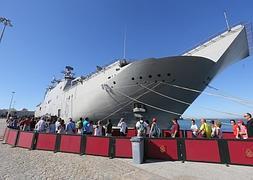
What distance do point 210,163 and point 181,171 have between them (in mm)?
1759

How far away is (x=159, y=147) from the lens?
7684mm

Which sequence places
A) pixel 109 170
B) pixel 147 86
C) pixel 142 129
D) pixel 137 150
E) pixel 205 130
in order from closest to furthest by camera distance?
pixel 109 170 < pixel 137 150 < pixel 205 130 < pixel 142 129 < pixel 147 86

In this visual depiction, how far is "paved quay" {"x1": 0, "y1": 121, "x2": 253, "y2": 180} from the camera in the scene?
543 cm

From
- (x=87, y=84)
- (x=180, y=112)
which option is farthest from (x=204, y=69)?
(x=87, y=84)

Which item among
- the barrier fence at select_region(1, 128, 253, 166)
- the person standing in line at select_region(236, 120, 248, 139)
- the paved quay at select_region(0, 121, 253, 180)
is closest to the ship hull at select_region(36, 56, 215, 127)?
the barrier fence at select_region(1, 128, 253, 166)

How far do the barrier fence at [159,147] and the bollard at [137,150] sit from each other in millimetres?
588

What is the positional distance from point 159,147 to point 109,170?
8.55 feet

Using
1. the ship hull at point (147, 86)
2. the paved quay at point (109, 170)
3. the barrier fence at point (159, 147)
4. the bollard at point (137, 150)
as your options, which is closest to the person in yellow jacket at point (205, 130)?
the barrier fence at point (159, 147)

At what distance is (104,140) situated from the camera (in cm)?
835

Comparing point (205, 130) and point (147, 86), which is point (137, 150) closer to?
point (205, 130)

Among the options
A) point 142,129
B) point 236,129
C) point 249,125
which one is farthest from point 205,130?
point 142,129

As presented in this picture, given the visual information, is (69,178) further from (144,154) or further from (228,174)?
(228,174)

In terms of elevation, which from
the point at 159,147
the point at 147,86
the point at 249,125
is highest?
the point at 147,86

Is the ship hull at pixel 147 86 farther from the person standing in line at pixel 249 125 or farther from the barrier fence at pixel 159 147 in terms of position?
the person standing in line at pixel 249 125
